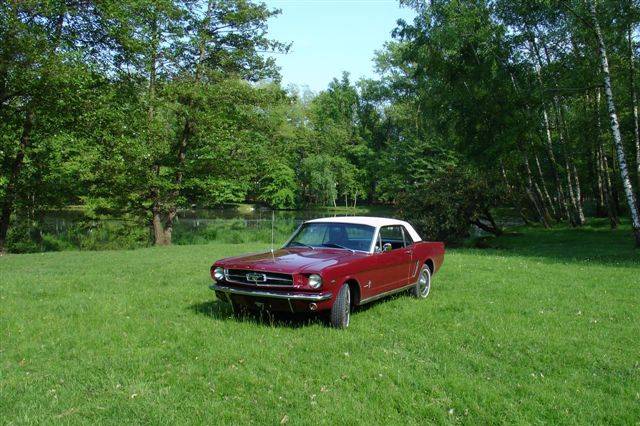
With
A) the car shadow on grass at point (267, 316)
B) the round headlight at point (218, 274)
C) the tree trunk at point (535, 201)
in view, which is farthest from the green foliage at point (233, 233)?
the round headlight at point (218, 274)

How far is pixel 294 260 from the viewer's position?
24.0 feet

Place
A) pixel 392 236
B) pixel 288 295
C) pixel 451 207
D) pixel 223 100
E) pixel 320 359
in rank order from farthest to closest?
pixel 223 100 → pixel 451 207 → pixel 392 236 → pixel 288 295 → pixel 320 359

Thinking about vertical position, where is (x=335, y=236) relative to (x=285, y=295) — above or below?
above

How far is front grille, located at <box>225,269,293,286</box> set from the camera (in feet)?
22.3

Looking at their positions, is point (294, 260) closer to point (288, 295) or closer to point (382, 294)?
point (288, 295)

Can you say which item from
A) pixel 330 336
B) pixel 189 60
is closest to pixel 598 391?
pixel 330 336

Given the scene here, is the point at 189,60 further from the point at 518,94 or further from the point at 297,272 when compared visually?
the point at 297,272

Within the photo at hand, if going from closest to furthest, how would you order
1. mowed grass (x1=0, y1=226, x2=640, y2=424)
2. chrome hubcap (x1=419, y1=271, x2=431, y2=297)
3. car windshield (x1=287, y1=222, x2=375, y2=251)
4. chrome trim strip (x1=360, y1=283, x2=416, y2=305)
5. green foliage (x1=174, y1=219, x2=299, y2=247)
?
mowed grass (x1=0, y1=226, x2=640, y2=424)
chrome trim strip (x1=360, y1=283, x2=416, y2=305)
car windshield (x1=287, y1=222, x2=375, y2=251)
chrome hubcap (x1=419, y1=271, x2=431, y2=297)
green foliage (x1=174, y1=219, x2=299, y2=247)

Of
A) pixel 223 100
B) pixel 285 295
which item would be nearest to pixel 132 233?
pixel 223 100

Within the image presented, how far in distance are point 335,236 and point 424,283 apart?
2267mm

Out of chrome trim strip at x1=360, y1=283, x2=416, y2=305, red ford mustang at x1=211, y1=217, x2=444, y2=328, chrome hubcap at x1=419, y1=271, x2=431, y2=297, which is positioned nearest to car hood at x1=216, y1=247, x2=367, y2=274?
red ford mustang at x1=211, y1=217, x2=444, y2=328

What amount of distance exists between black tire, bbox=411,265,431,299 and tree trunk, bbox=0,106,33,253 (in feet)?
54.5

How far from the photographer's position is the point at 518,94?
75.6ft

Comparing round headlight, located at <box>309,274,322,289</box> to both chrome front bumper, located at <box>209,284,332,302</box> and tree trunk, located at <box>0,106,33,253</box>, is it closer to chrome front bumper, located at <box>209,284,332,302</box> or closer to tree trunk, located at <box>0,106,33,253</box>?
chrome front bumper, located at <box>209,284,332,302</box>
